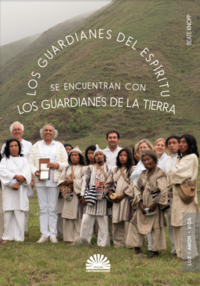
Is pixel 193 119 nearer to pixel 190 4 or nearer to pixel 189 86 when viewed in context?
pixel 189 86

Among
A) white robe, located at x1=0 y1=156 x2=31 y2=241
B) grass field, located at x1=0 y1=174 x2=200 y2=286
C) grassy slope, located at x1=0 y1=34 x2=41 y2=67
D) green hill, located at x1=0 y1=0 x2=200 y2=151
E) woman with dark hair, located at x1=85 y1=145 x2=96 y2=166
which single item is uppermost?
grassy slope, located at x1=0 y1=34 x2=41 y2=67

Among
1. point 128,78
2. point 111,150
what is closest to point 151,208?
point 111,150

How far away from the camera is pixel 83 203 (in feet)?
20.7

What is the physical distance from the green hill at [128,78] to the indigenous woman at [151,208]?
29582 mm

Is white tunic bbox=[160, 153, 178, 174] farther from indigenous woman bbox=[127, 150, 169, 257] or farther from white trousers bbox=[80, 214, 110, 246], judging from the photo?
white trousers bbox=[80, 214, 110, 246]

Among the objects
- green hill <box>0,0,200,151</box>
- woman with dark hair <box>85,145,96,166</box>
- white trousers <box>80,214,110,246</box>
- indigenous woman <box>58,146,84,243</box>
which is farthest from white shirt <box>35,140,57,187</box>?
green hill <box>0,0,200,151</box>

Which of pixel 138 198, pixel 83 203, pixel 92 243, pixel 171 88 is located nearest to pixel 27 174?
pixel 83 203

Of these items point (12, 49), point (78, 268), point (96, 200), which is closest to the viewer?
point (78, 268)

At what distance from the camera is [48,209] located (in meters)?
6.69

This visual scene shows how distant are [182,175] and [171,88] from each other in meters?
43.9

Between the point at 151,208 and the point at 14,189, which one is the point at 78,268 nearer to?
the point at 151,208

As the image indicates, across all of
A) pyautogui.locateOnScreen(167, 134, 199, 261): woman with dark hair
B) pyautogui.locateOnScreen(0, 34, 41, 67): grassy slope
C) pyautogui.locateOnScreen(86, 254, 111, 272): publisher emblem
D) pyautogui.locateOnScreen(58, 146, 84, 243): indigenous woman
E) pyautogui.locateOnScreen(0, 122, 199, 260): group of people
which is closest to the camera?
pyautogui.locateOnScreen(86, 254, 111, 272): publisher emblem

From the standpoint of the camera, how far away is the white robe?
6.32 metres

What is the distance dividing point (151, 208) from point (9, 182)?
2.81 meters
